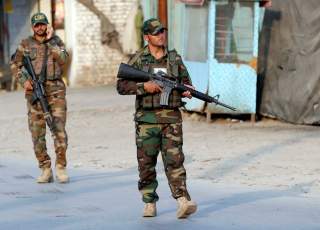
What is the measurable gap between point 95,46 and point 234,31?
691 centimetres

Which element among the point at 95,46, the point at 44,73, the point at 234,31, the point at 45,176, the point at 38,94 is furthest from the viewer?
the point at 95,46

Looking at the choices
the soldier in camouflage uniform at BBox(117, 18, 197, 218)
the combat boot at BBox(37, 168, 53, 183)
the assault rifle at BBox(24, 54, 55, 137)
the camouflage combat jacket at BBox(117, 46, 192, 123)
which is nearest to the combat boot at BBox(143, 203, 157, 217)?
the soldier in camouflage uniform at BBox(117, 18, 197, 218)

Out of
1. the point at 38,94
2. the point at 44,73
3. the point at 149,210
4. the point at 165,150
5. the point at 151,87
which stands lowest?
the point at 149,210

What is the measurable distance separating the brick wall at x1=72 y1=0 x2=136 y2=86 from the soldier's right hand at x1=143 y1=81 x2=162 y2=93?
513 inches

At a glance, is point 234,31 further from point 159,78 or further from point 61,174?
point 159,78

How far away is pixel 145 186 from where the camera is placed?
7188 millimetres

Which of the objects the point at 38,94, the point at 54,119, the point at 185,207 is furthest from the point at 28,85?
the point at 185,207

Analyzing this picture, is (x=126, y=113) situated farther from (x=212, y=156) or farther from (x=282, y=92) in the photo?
(x=212, y=156)

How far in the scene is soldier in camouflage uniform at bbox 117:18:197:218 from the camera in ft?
23.1

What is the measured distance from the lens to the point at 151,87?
273 inches

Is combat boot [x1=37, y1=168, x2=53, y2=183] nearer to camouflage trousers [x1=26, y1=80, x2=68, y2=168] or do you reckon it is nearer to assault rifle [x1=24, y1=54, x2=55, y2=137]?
camouflage trousers [x1=26, y1=80, x2=68, y2=168]

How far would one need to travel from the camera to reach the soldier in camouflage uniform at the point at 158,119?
7055 millimetres

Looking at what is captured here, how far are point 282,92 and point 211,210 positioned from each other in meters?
6.34

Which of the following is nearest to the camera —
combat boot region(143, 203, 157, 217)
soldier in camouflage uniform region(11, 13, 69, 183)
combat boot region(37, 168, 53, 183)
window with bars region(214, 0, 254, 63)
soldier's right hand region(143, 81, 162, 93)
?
soldier's right hand region(143, 81, 162, 93)
